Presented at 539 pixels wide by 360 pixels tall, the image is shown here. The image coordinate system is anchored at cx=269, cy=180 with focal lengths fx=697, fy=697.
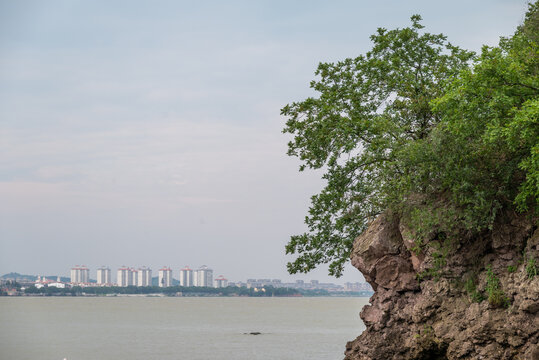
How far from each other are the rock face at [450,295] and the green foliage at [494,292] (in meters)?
0.03

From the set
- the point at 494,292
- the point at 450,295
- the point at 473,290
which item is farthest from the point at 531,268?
the point at 450,295

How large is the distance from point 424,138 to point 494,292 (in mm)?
6744

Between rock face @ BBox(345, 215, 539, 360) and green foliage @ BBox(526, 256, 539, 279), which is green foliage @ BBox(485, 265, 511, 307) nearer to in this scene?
rock face @ BBox(345, 215, 539, 360)

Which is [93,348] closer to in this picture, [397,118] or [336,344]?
[336,344]

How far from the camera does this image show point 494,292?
22.5 metres

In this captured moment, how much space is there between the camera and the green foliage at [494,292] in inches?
877

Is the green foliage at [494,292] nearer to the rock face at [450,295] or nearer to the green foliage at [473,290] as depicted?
the rock face at [450,295]

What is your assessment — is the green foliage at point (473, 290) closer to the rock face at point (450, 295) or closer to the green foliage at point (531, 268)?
the rock face at point (450, 295)

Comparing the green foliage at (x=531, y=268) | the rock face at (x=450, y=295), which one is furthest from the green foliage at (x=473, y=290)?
the green foliage at (x=531, y=268)

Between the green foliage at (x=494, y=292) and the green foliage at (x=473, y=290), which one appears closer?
the green foliage at (x=494, y=292)

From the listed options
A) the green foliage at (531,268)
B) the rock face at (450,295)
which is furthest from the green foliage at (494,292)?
the green foliage at (531,268)

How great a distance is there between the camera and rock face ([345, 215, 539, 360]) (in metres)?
21.7

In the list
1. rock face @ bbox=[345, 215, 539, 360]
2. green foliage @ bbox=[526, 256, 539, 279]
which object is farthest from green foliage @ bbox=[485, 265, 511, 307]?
green foliage @ bbox=[526, 256, 539, 279]

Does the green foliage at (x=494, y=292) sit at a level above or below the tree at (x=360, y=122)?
below
